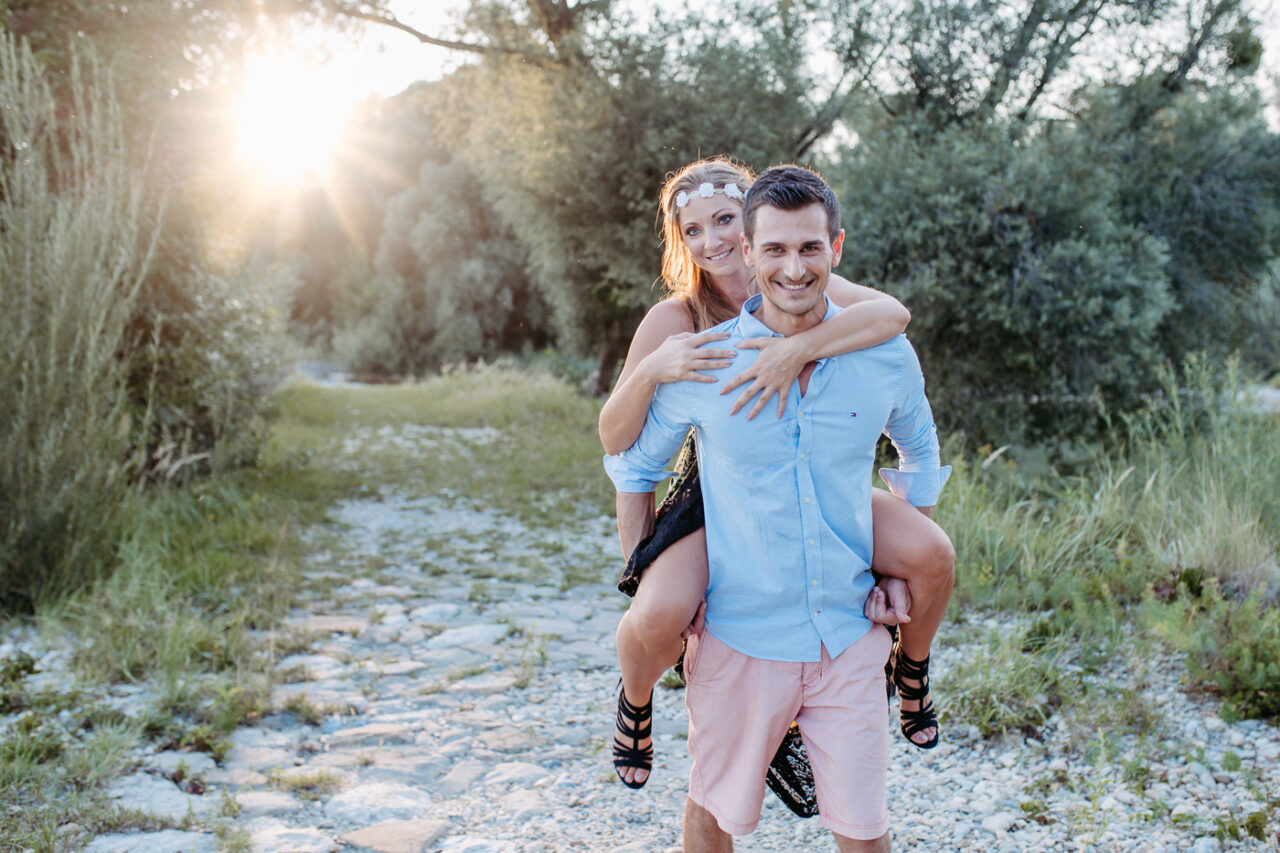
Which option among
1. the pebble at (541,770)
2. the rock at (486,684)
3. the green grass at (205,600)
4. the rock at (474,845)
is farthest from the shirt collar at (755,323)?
the rock at (486,684)

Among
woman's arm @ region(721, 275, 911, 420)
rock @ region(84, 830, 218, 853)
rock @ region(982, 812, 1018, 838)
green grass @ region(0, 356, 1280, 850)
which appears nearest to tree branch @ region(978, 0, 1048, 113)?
green grass @ region(0, 356, 1280, 850)

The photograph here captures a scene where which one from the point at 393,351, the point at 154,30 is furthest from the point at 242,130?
the point at 393,351

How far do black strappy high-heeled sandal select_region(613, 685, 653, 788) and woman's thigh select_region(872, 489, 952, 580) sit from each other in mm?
638

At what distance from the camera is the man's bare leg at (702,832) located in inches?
89.4

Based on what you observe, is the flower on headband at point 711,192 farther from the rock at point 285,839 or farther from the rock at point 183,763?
the rock at point 183,763

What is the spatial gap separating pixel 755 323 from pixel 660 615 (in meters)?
0.70

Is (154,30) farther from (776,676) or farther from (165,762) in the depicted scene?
(776,676)

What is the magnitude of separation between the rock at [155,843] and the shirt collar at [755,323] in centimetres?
228

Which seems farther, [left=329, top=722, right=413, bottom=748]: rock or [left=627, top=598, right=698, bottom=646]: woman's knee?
[left=329, top=722, right=413, bottom=748]: rock

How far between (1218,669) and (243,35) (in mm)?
8902

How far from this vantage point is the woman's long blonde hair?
2.60 meters

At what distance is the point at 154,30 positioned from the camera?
727 cm

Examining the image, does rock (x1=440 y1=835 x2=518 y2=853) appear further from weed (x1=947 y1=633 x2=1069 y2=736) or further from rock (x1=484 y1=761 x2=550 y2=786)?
weed (x1=947 y1=633 x2=1069 y2=736)

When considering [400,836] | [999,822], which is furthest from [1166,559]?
[400,836]
